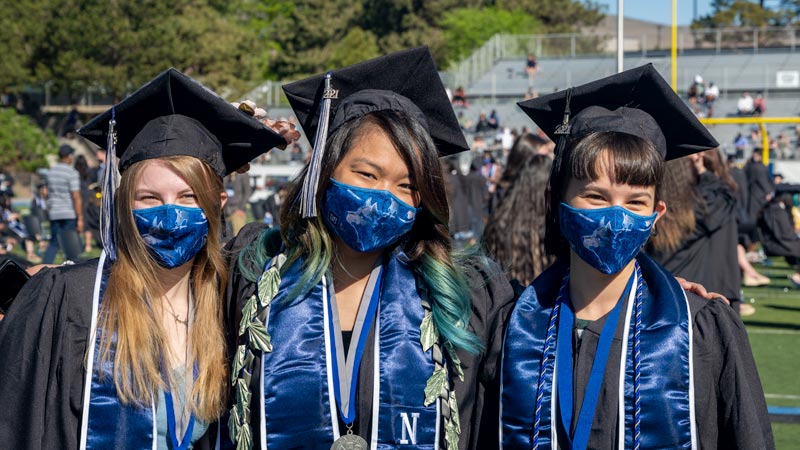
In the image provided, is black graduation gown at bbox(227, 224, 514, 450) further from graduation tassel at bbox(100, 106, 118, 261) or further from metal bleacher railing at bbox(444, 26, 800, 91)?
metal bleacher railing at bbox(444, 26, 800, 91)

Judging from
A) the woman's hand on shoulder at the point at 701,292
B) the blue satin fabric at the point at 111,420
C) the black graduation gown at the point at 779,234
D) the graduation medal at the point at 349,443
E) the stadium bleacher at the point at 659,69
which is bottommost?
the black graduation gown at the point at 779,234

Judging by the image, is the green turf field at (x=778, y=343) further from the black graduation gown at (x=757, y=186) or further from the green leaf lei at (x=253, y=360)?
the green leaf lei at (x=253, y=360)

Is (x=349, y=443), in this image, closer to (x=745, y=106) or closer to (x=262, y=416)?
(x=262, y=416)

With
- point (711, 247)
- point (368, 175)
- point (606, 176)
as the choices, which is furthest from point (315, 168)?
point (711, 247)

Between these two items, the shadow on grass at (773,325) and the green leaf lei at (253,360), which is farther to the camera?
the shadow on grass at (773,325)

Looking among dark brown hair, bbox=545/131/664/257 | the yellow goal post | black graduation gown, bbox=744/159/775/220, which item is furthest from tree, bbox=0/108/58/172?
dark brown hair, bbox=545/131/664/257

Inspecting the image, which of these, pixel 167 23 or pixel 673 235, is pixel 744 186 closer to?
pixel 673 235

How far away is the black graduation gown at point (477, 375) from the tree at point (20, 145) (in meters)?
37.7

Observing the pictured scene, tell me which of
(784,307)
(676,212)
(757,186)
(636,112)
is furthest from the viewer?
(757,186)

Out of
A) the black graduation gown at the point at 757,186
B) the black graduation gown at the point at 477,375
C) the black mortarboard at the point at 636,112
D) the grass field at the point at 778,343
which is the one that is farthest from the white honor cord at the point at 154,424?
the black graduation gown at the point at 757,186

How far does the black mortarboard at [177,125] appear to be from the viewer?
10.6 feet

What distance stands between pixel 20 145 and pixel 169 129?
38197 millimetres

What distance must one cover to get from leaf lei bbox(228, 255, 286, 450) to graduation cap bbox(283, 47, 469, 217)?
0.84 feet

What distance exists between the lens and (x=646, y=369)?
284 centimetres
